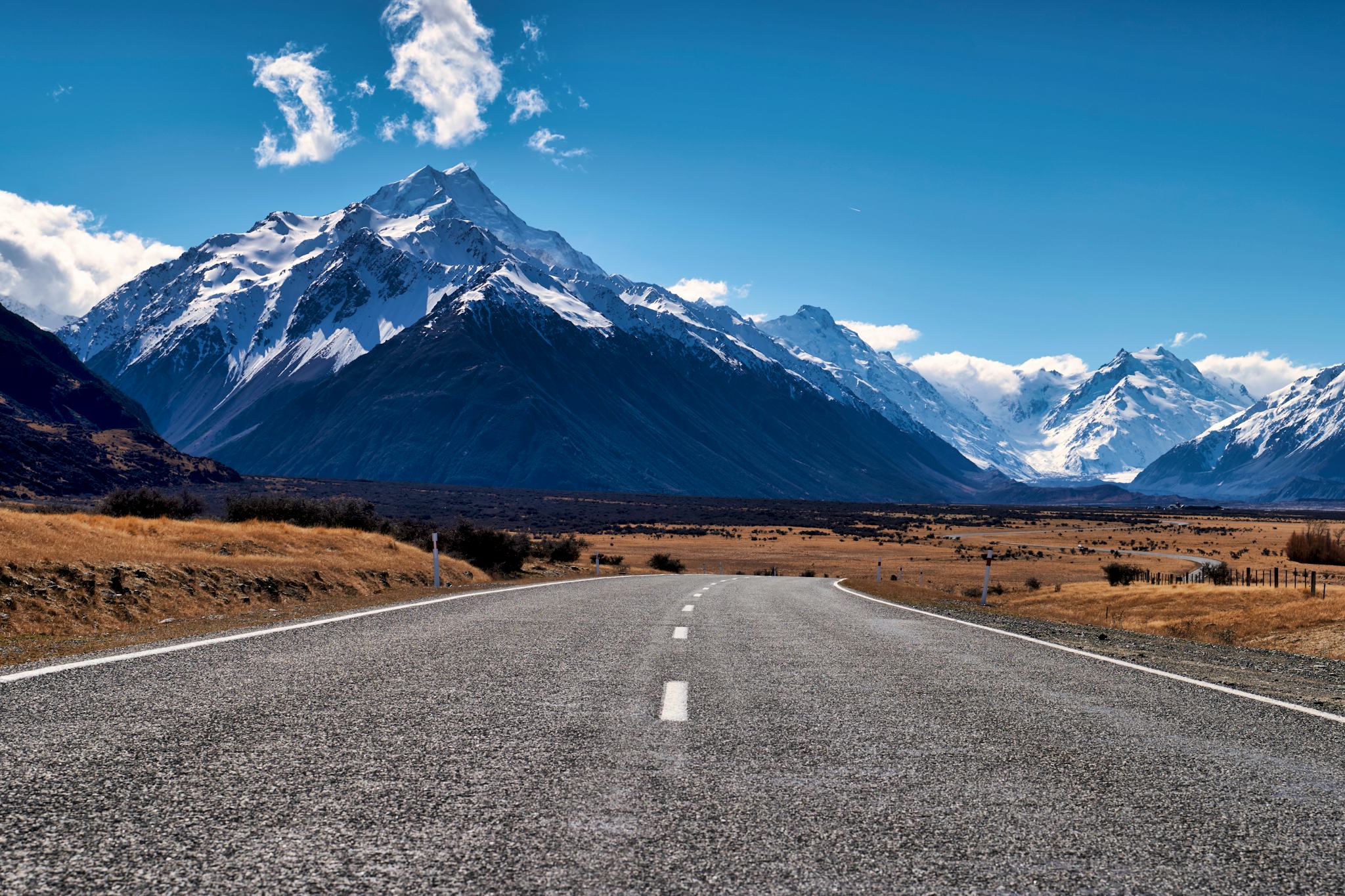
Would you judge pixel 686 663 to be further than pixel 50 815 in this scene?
Yes

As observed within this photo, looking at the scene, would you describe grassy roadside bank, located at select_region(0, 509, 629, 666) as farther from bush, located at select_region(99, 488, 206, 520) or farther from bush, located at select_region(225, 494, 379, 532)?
bush, located at select_region(225, 494, 379, 532)

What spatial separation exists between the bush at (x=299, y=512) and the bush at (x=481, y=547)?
336 cm

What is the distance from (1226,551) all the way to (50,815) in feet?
319

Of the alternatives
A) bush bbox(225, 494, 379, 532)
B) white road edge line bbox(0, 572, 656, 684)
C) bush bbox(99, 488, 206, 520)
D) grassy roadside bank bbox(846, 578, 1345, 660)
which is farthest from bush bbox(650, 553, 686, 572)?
white road edge line bbox(0, 572, 656, 684)

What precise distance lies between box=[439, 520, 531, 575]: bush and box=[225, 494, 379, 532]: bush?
3.36 metres

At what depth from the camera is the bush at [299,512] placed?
120ft

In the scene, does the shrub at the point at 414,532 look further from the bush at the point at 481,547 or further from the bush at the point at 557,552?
the bush at the point at 557,552

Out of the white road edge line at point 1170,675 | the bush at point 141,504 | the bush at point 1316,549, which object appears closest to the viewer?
the white road edge line at point 1170,675

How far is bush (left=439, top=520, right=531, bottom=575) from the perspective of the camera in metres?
40.7

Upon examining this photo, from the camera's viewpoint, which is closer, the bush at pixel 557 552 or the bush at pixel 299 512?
the bush at pixel 299 512

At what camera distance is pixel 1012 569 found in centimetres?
6519

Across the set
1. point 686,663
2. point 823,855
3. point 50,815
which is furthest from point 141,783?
point 686,663

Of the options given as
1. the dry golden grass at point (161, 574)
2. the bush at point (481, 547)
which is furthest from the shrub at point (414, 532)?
the dry golden grass at point (161, 574)

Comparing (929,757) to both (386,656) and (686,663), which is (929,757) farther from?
(386,656)
